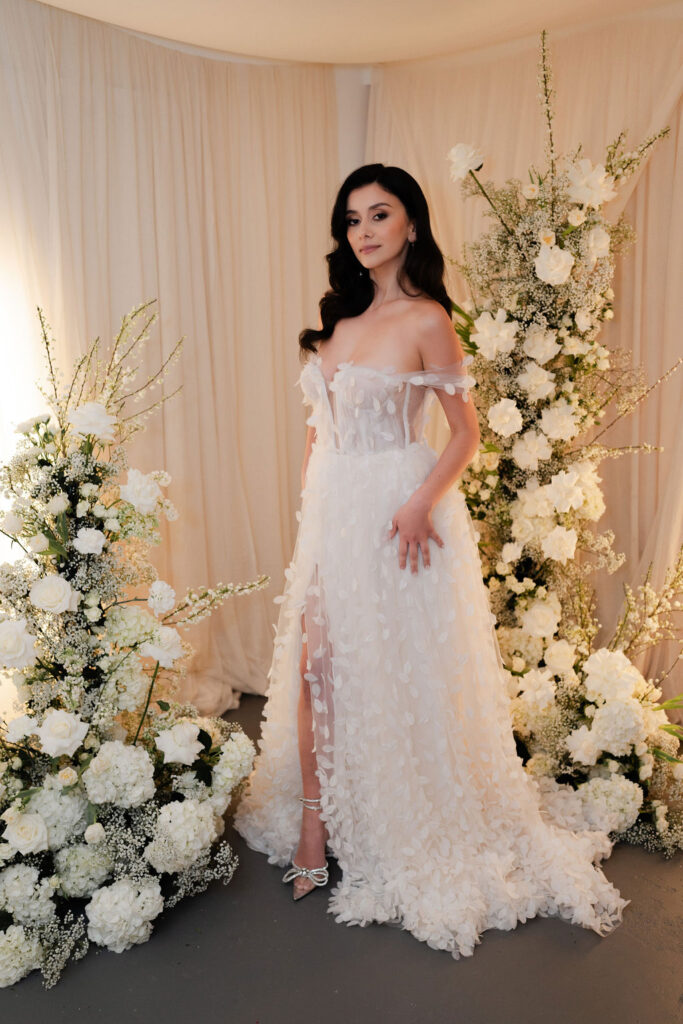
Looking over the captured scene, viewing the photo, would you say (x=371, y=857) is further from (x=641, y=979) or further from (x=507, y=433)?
(x=507, y=433)

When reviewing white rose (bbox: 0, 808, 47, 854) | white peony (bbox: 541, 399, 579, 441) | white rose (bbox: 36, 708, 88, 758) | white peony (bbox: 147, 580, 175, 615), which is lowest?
white rose (bbox: 0, 808, 47, 854)

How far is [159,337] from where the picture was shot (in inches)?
141

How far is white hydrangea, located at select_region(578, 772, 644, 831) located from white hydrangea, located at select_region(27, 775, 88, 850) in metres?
1.66

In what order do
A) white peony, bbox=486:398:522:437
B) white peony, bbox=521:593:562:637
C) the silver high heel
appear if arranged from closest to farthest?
the silver high heel → white peony, bbox=486:398:522:437 → white peony, bbox=521:593:562:637

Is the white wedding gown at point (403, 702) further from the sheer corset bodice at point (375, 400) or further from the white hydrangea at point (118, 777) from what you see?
the white hydrangea at point (118, 777)

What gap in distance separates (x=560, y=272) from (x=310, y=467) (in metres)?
1.10

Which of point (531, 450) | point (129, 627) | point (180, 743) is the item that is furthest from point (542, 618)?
point (129, 627)

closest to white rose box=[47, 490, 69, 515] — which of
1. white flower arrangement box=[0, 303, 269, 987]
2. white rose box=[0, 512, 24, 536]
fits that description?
white flower arrangement box=[0, 303, 269, 987]

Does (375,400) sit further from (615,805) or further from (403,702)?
(615,805)

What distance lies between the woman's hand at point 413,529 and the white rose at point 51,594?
3.18ft

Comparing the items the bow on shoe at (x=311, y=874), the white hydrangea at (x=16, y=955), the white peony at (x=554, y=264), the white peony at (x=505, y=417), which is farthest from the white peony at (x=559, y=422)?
the white hydrangea at (x=16, y=955)

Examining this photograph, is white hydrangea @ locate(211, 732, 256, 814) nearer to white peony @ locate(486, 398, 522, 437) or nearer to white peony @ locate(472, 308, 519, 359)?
white peony @ locate(486, 398, 522, 437)

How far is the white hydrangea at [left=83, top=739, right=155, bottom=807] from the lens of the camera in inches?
93.7

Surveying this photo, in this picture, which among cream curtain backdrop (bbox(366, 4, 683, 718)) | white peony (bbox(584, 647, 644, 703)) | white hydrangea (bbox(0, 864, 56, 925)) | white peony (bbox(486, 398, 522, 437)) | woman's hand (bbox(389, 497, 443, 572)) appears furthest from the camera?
cream curtain backdrop (bbox(366, 4, 683, 718))
